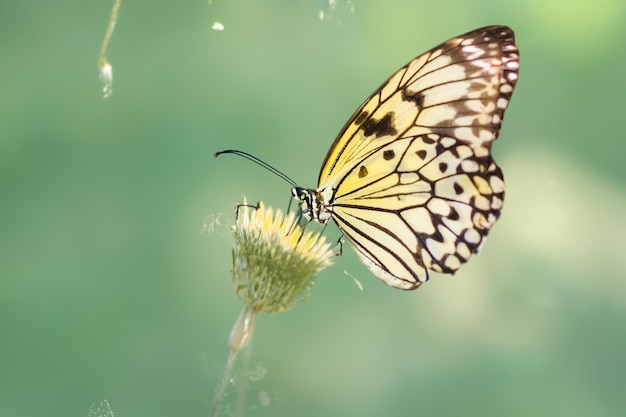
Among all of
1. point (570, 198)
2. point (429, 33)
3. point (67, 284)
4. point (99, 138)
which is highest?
point (429, 33)

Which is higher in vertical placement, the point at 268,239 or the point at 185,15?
the point at 185,15

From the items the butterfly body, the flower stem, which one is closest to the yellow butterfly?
the butterfly body

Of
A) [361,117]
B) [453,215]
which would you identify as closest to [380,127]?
[361,117]

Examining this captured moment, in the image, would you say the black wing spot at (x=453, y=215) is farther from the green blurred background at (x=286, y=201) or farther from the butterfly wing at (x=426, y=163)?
the green blurred background at (x=286, y=201)

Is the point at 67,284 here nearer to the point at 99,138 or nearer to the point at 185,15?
the point at 99,138

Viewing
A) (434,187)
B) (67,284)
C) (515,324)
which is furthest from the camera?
(515,324)

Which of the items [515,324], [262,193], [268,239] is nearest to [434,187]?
[268,239]

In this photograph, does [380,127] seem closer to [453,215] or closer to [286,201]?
[453,215]
